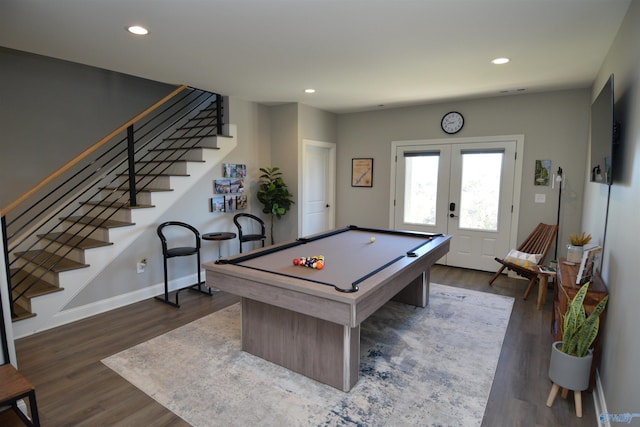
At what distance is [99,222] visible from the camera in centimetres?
421

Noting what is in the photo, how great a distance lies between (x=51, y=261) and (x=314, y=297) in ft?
11.2

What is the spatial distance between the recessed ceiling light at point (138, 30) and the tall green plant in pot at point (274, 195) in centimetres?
277

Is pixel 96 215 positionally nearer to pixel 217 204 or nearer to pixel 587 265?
pixel 217 204

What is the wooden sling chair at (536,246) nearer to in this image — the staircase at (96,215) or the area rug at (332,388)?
the area rug at (332,388)

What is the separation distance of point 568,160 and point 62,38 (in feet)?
18.8

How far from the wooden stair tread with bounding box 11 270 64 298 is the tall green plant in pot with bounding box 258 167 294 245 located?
2.73 metres

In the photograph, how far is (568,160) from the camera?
4602 mm

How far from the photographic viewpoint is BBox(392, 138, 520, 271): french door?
5.08m

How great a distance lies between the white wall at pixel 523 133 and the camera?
4551 millimetres

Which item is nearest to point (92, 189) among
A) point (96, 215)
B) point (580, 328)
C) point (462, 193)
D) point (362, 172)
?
point (96, 215)

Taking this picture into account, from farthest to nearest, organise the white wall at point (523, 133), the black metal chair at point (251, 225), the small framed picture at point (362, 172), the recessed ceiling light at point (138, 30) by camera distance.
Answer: the small framed picture at point (362, 172)
the black metal chair at point (251, 225)
the white wall at point (523, 133)
the recessed ceiling light at point (138, 30)

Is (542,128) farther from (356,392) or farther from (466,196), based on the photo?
(356,392)

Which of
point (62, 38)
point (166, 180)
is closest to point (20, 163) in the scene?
point (166, 180)

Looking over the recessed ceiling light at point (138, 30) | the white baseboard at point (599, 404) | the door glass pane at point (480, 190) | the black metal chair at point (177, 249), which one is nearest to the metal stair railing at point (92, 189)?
the black metal chair at point (177, 249)
